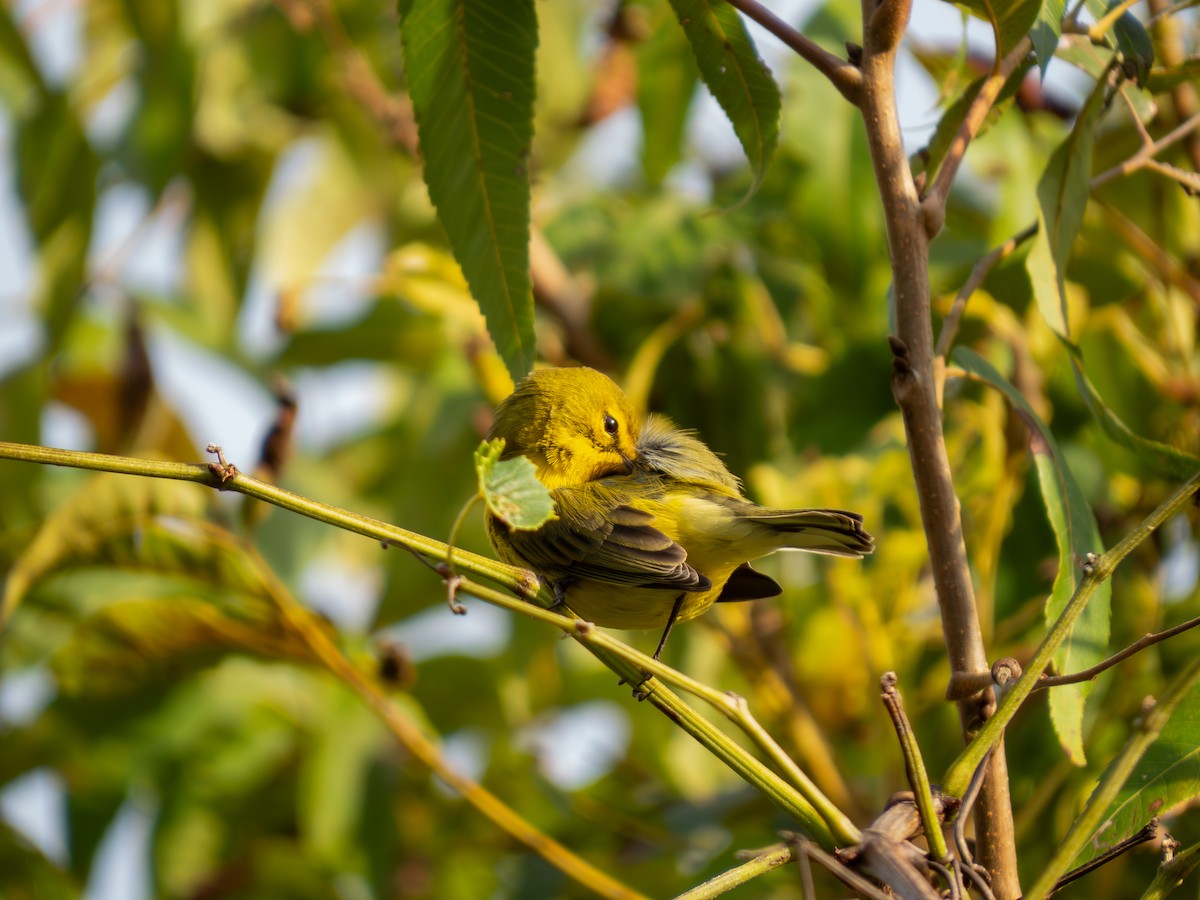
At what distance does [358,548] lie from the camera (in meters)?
4.42

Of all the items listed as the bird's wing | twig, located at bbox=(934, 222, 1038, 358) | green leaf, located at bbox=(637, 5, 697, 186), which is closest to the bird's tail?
the bird's wing

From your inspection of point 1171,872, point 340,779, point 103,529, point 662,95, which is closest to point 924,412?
point 1171,872

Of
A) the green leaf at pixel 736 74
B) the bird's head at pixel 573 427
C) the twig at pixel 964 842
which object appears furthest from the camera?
the bird's head at pixel 573 427

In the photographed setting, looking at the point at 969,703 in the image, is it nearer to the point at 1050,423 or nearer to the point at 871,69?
the point at 871,69

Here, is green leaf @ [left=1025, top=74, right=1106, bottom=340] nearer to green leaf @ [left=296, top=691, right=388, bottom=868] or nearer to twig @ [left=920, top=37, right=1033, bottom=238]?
twig @ [left=920, top=37, right=1033, bottom=238]

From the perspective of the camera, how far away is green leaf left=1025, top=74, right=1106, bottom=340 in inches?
65.7

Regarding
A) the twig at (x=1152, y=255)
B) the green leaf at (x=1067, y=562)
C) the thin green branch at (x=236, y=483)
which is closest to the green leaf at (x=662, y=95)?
the twig at (x=1152, y=255)

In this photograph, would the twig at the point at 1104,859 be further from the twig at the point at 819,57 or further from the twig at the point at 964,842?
the twig at the point at 819,57

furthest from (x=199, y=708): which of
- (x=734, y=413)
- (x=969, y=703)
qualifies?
(x=969, y=703)

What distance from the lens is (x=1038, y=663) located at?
1222 millimetres

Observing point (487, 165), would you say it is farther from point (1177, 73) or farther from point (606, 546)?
point (1177, 73)

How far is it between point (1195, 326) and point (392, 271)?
6.39ft

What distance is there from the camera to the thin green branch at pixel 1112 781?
3.96ft

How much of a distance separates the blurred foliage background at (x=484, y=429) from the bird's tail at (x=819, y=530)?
1.45 feet
